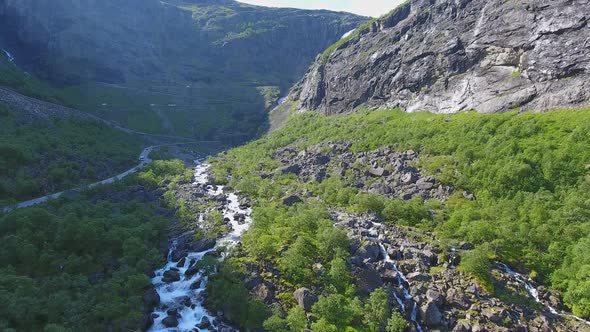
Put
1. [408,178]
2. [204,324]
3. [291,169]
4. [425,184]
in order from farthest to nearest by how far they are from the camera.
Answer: [291,169]
[408,178]
[425,184]
[204,324]

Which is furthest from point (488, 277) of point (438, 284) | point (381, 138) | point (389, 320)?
point (381, 138)

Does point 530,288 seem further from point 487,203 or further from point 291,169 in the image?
point 291,169

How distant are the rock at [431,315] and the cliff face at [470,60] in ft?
223

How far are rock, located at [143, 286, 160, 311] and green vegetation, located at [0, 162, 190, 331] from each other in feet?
3.46

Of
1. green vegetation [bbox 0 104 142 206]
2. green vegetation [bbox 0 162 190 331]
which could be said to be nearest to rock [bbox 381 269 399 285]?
green vegetation [bbox 0 162 190 331]

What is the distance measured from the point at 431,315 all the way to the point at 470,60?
310 ft

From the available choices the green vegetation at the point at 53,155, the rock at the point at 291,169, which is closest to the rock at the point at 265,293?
the rock at the point at 291,169

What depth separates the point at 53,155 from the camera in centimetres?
10169

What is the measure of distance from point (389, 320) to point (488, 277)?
55.1 ft

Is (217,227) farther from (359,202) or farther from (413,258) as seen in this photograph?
(413,258)

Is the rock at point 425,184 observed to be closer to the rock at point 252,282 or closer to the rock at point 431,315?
the rock at point 431,315

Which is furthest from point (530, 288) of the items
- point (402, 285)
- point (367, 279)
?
point (367, 279)

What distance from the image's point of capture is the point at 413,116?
118750mm

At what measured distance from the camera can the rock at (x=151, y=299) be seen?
47.2 m
